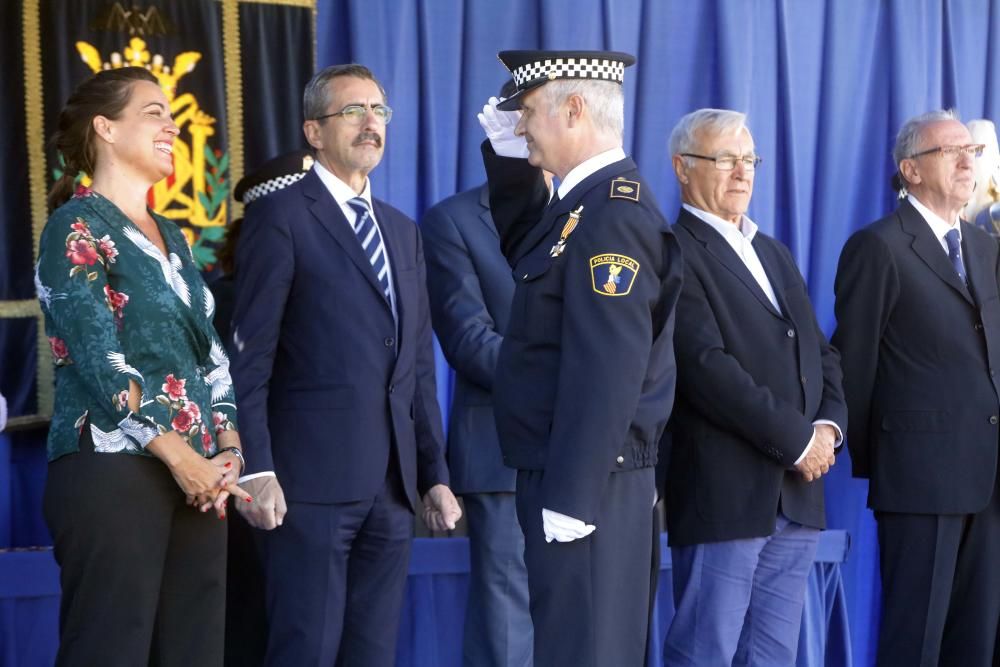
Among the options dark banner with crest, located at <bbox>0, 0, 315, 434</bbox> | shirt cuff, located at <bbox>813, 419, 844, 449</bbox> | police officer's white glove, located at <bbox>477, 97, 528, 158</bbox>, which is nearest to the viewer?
police officer's white glove, located at <bbox>477, 97, 528, 158</bbox>

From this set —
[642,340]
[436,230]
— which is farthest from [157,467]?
[436,230]

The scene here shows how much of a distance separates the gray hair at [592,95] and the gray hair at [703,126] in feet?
2.89

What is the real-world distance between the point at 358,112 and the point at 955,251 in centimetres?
174

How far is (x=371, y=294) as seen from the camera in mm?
2977

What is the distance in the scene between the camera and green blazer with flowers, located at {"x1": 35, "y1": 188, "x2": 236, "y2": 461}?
2484mm

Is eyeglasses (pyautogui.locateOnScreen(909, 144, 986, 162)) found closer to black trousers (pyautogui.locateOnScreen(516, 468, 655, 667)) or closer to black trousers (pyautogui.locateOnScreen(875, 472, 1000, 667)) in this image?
black trousers (pyautogui.locateOnScreen(875, 472, 1000, 667))

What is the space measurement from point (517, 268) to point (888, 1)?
106 inches

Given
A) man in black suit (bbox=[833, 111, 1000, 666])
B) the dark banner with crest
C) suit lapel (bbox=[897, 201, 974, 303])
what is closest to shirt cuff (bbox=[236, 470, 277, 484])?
the dark banner with crest

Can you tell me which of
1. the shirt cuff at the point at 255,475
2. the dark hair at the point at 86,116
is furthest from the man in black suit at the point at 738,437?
the dark hair at the point at 86,116

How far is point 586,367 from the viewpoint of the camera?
2.42m

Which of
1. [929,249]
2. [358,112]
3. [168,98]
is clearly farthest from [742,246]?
[168,98]

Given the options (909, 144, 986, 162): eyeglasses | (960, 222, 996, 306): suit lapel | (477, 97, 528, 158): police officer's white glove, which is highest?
(477, 97, 528, 158): police officer's white glove

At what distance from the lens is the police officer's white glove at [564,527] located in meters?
2.40

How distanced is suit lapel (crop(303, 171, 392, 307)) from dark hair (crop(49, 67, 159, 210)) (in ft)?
1.54
